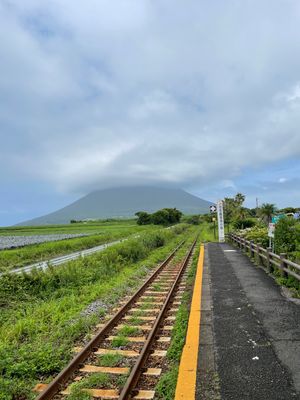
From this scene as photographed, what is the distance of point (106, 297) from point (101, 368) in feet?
15.1

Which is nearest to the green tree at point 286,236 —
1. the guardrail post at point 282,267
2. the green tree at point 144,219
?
the guardrail post at point 282,267

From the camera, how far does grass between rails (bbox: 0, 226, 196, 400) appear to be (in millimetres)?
4836

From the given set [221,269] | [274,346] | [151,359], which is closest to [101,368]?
[151,359]

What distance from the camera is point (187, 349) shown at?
5.21m

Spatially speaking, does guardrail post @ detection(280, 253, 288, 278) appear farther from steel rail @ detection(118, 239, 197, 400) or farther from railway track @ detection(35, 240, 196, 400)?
steel rail @ detection(118, 239, 197, 400)

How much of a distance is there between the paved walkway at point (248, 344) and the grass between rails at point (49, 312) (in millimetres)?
2159

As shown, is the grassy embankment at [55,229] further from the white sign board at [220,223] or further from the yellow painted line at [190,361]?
the yellow painted line at [190,361]

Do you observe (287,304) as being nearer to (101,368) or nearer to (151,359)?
(151,359)

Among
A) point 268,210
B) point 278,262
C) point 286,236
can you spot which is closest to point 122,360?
point 278,262

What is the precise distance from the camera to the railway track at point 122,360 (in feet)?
13.7

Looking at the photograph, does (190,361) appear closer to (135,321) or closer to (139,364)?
Answer: (139,364)

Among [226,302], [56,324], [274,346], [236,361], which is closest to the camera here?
[236,361]

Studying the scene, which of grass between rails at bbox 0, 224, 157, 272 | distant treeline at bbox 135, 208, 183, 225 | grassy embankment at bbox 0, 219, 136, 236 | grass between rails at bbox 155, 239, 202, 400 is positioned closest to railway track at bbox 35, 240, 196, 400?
grass between rails at bbox 155, 239, 202, 400

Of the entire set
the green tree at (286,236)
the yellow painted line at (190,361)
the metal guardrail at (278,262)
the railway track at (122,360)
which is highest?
the green tree at (286,236)
